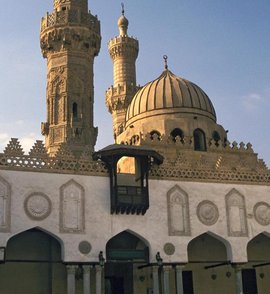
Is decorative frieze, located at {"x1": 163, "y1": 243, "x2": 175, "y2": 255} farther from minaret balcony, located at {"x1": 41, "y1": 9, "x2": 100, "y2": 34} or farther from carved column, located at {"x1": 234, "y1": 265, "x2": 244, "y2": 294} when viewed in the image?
minaret balcony, located at {"x1": 41, "y1": 9, "x2": 100, "y2": 34}

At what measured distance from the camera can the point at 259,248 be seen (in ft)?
77.1

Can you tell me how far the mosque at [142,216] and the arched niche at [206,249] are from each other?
5 centimetres

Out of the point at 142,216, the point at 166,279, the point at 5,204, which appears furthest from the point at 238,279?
the point at 5,204

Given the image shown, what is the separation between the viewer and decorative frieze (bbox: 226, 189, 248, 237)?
21.3 m

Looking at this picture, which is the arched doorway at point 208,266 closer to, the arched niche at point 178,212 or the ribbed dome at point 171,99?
the arched niche at point 178,212

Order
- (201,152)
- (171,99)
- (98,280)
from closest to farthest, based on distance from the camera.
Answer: (98,280)
(201,152)
(171,99)

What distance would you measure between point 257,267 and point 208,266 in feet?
9.55

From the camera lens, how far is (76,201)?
19125 mm

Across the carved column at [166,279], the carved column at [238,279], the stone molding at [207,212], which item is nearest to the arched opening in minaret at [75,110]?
the stone molding at [207,212]

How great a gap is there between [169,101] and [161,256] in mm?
10263

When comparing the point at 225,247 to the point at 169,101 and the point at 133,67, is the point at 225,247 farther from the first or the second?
the point at 133,67

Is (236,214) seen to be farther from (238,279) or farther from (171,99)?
(171,99)

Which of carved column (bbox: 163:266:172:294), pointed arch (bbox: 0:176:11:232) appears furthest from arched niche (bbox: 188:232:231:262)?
pointed arch (bbox: 0:176:11:232)

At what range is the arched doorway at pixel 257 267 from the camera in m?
23.2
